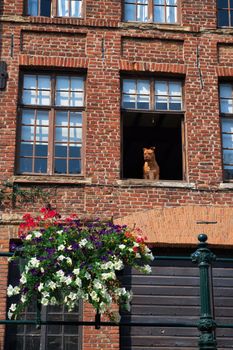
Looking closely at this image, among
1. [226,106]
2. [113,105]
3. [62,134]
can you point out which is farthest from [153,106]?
[62,134]

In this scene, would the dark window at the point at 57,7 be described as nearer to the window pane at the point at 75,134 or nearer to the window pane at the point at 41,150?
the window pane at the point at 75,134

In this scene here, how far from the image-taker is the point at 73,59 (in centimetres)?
1201

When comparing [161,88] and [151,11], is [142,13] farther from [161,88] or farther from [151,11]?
[161,88]

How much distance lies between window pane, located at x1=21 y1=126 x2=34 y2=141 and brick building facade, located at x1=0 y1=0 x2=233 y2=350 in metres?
0.02

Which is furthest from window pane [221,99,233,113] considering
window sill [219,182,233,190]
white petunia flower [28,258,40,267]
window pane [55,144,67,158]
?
white petunia flower [28,258,40,267]

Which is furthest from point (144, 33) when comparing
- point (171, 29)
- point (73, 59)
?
point (73, 59)

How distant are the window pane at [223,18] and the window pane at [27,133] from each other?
4508mm

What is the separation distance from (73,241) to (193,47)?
686 cm

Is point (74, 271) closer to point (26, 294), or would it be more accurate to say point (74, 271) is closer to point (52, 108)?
point (26, 294)

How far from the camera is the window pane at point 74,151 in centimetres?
1173

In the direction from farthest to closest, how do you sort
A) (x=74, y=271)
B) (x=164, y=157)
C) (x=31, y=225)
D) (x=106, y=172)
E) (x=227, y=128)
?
1. (x=164, y=157)
2. (x=227, y=128)
3. (x=106, y=172)
4. (x=31, y=225)
5. (x=74, y=271)

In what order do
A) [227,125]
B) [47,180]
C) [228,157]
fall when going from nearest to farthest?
[47,180]
[228,157]
[227,125]

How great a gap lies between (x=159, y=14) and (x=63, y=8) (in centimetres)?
197

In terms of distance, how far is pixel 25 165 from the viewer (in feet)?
38.0
